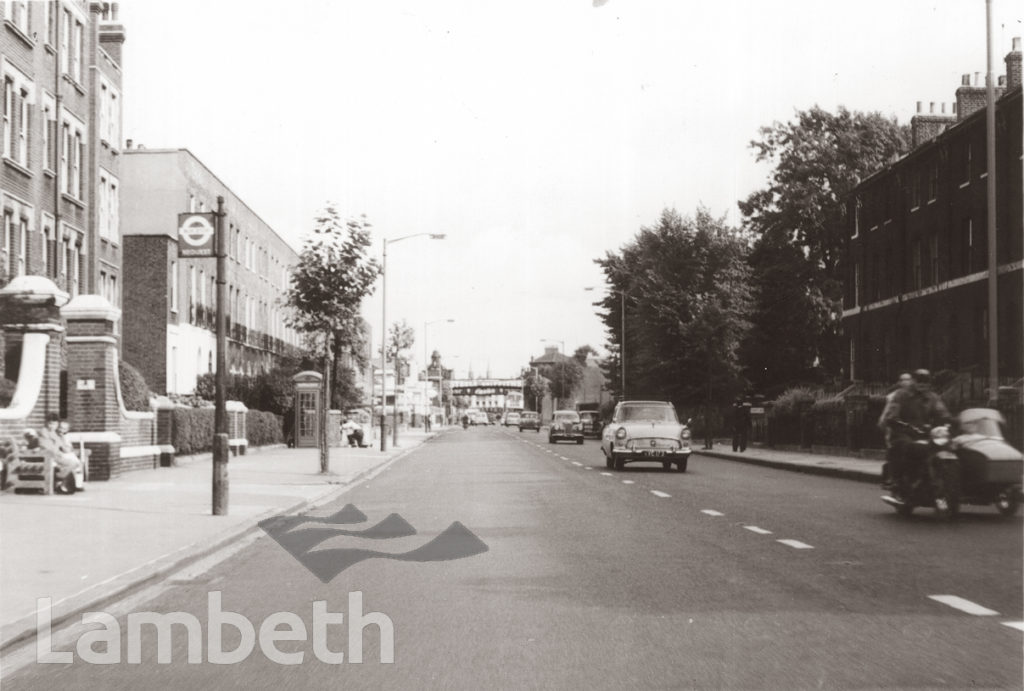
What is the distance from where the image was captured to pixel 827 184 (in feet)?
191

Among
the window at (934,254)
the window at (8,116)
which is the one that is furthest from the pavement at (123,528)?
the window at (934,254)

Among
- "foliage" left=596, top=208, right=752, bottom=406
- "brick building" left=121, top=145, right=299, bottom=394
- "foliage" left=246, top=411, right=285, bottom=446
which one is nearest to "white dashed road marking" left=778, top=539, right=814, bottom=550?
"foliage" left=246, top=411, right=285, bottom=446

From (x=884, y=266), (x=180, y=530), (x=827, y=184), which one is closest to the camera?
(x=180, y=530)

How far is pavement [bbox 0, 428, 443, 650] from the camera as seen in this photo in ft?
29.9

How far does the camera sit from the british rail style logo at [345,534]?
1150cm

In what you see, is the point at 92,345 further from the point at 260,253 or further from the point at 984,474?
the point at 260,253

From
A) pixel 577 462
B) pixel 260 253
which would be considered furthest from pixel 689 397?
pixel 260 253

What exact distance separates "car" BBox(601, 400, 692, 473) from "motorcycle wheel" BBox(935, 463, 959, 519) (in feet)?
41.8

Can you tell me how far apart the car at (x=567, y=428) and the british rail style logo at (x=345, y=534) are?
38746 millimetres

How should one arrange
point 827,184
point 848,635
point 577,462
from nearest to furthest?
1. point 848,635
2. point 577,462
3. point 827,184

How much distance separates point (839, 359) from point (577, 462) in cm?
3106

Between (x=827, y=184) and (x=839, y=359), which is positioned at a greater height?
(x=827, y=184)

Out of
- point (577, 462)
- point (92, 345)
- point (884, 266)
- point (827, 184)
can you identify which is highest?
point (827, 184)

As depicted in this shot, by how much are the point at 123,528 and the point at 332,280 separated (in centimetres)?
1465
